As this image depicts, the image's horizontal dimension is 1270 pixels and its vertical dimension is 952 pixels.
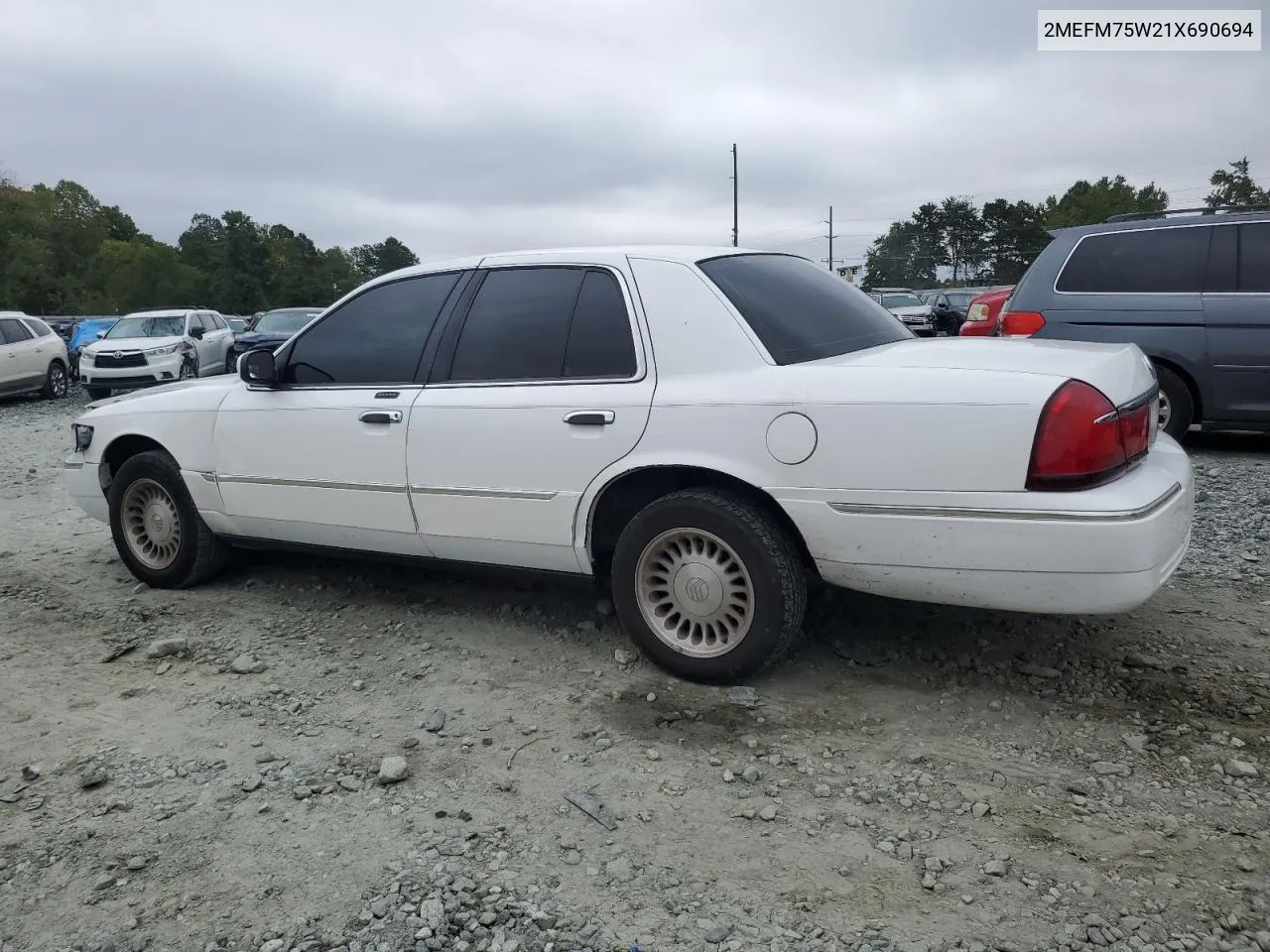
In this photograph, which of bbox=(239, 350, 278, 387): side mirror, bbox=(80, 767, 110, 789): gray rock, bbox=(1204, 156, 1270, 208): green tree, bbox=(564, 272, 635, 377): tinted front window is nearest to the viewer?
bbox=(80, 767, 110, 789): gray rock

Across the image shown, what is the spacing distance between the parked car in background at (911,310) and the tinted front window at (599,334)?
19.7m

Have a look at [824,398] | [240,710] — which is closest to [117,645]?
[240,710]

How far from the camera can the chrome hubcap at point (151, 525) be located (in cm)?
490

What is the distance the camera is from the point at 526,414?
12.1 feet

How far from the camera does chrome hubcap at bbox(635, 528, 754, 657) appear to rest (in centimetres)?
340

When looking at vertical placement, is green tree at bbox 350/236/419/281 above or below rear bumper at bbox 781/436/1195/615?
above

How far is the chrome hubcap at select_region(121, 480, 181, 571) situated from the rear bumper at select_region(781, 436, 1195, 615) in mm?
3332

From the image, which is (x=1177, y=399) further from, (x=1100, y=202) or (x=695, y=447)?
(x=1100, y=202)

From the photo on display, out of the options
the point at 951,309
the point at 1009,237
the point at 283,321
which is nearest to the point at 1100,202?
the point at 1009,237

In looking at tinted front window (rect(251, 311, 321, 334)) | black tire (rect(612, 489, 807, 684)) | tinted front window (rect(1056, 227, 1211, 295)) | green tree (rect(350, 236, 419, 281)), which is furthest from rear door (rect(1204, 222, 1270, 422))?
green tree (rect(350, 236, 419, 281))

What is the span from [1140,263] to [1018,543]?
5.46m

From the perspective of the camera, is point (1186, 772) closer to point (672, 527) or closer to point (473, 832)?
point (672, 527)

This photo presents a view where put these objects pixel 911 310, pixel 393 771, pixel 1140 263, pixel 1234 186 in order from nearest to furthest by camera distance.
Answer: pixel 393 771
pixel 1140 263
pixel 911 310
pixel 1234 186

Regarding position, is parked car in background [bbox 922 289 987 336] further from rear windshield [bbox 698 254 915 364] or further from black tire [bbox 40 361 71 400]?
rear windshield [bbox 698 254 915 364]
